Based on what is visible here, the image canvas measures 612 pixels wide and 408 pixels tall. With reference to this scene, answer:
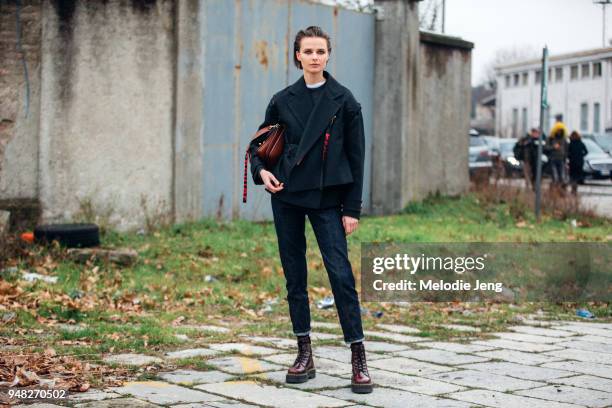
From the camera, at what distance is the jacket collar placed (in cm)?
568

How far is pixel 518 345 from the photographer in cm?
724

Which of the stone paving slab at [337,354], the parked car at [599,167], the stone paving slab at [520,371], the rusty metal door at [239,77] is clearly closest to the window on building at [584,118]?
the parked car at [599,167]

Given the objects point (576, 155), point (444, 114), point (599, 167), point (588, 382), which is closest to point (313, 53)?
point (588, 382)

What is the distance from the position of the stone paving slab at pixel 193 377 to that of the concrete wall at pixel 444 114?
10588 mm

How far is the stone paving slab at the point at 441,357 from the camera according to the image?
256 inches

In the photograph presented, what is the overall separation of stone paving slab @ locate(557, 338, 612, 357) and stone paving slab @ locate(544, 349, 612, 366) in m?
0.13

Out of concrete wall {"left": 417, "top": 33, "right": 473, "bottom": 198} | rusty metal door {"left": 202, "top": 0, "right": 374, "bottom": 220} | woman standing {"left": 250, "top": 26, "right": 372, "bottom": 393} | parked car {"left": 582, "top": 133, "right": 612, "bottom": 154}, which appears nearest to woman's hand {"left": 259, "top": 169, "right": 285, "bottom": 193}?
woman standing {"left": 250, "top": 26, "right": 372, "bottom": 393}

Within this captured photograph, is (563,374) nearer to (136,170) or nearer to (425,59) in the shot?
(136,170)

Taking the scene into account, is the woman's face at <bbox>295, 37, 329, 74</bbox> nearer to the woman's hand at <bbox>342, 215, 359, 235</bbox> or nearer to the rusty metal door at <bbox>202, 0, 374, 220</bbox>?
the woman's hand at <bbox>342, 215, 359, 235</bbox>

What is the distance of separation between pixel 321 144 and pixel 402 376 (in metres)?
1.49

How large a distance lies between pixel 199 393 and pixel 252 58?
8822 millimetres

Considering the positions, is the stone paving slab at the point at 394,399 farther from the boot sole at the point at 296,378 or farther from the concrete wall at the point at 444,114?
the concrete wall at the point at 444,114

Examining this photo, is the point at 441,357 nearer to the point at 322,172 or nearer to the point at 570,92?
the point at 322,172

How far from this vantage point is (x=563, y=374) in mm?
6160
